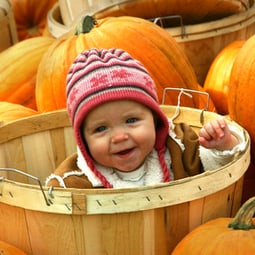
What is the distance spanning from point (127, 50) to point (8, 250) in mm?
888

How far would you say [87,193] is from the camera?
137cm

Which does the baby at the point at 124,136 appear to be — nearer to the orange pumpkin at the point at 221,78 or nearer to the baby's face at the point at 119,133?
the baby's face at the point at 119,133

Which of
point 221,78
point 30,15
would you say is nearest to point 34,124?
point 221,78

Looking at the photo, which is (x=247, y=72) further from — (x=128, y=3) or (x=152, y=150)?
(x=128, y=3)

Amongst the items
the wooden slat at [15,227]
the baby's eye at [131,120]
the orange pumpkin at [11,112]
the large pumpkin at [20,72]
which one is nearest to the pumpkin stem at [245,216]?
the baby's eye at [131,120]

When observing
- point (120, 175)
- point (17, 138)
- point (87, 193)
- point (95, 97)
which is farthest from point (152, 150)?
point (17, 138)

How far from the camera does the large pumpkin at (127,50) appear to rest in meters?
2.12

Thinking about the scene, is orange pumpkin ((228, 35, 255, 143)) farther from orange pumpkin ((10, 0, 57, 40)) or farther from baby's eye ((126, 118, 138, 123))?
orange pumpkin ((10, 0, 57, 40))

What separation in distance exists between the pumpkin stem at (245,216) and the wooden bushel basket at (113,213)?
11 centimetres

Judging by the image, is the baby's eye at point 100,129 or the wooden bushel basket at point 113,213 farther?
the baby's eye at point 100,129

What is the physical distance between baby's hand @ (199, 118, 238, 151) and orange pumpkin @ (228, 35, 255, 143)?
0.88 ft

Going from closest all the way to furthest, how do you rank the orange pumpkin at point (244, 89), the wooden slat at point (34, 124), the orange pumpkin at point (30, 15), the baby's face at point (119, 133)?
the baby's face at point (119, 133)
the orange pumpkin at point (244, 89)
the wooden slat at point (34, 124)
the orange pumpkin at point (30, 15)

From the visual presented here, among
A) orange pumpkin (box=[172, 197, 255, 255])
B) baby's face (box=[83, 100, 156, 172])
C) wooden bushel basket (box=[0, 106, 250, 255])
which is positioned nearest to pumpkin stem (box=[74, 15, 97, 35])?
baby's face (box=[83, 100, 156, 172])

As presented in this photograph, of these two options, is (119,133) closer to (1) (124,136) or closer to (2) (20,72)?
(1) (124,136)
